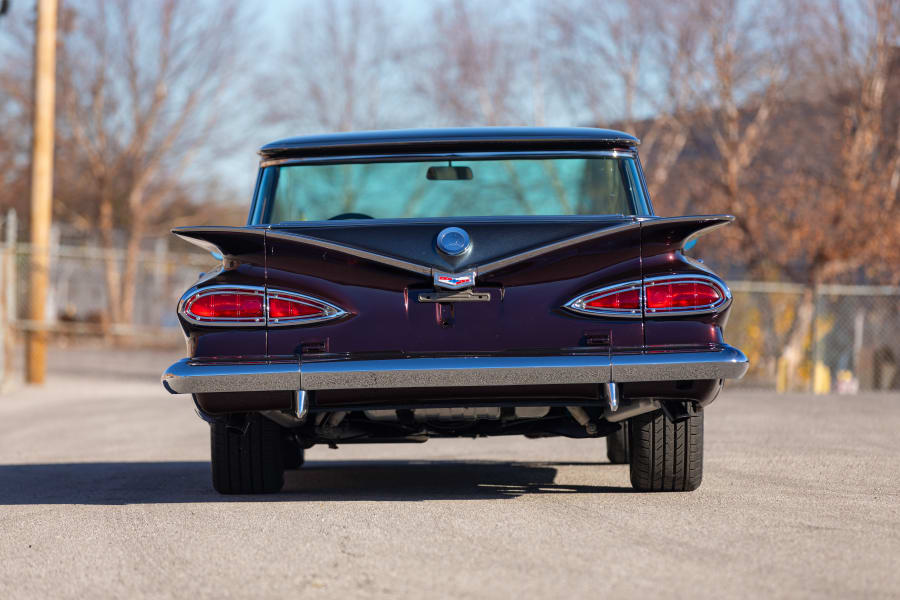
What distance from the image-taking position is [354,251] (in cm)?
527

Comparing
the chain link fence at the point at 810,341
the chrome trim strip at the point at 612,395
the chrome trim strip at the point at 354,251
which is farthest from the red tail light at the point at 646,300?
the chain link fence at the point at 810,341

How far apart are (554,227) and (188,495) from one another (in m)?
2.49

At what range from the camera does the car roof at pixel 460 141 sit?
6.18 metres

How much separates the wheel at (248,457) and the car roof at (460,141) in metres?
1.36

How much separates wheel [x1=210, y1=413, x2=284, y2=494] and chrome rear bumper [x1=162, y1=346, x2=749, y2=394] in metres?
0.84

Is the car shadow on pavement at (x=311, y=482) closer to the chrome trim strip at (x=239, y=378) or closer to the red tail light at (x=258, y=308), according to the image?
the chrome trim strip at (x=239, y=378)

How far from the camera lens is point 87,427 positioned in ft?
41.6

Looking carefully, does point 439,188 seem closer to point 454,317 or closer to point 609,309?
point 454,317

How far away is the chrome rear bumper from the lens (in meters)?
5.19

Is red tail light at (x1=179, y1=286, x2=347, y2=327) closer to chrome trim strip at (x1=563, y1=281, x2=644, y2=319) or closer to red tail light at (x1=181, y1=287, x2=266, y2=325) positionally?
red tail light at (x1=181, y1=287, x2=266, y2=325)

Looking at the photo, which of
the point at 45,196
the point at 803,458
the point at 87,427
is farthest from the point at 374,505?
the point at 45,196

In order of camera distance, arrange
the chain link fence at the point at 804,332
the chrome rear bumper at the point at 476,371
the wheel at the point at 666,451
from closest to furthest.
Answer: the chrome rear bumper at the point at 476,371, the wheel at the point at 666,451, the chain link fence at the point at 804,332

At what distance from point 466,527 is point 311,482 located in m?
2.40

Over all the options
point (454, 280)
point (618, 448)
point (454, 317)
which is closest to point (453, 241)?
point (454, 280)
